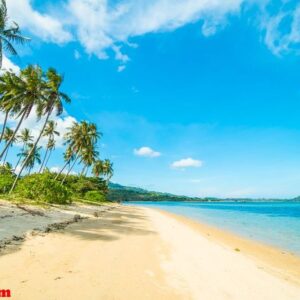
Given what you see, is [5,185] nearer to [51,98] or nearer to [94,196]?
[51,98]

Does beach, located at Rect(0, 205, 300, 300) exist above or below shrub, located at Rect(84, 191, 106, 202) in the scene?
below

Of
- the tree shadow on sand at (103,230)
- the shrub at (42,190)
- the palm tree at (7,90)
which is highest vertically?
the palm tree at (7,90)

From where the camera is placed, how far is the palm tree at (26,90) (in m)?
30.8

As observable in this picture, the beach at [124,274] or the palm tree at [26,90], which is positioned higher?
the palm tree at [26,90]

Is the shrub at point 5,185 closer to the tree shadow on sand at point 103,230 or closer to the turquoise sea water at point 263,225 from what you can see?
the tree shadow on sand at point 103,230

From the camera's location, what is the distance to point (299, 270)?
426 inches

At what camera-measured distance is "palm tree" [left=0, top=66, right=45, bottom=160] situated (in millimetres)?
30766

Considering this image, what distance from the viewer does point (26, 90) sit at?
31.4m

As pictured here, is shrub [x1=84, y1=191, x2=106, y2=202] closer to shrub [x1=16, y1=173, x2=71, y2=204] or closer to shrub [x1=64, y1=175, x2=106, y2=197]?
shrub [x1=64, y1=175, x2=106, y2=197]

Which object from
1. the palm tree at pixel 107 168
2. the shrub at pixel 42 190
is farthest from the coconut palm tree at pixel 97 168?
the shrub at pixel 42 190

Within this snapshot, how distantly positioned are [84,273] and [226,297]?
3.10m

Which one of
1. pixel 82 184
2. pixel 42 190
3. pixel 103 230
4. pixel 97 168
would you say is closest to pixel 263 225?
pixel 42 190

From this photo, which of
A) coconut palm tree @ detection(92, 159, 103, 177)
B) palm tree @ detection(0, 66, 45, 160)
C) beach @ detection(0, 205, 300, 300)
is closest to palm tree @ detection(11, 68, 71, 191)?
palm tree @ detection(0, 66, 45, 160)

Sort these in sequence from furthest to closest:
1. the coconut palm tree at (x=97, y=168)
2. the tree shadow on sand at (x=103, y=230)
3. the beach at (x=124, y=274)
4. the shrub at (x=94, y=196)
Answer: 1. the coconut palm tree at (x=97, y=168)
2. the shrub at (x=94, y=196)
3. the tree shadow on sand at (x=103, y=230)
4. the beach at (x=124, y=274)
